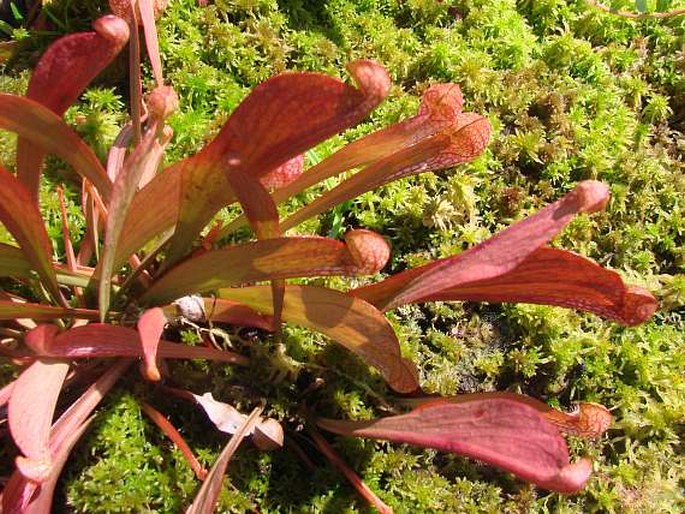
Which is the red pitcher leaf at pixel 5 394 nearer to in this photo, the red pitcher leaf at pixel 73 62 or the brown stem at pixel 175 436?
the brown stem at pixel 175 436

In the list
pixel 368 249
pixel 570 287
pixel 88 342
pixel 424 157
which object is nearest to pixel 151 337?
pixel 88 342

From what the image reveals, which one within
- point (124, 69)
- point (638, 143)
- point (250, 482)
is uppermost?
point (124, 69)

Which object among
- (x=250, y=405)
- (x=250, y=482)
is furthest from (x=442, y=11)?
(x=250, y=482)

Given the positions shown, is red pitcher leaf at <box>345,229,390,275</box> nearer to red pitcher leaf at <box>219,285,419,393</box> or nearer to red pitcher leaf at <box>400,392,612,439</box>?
red pitcher leaf at <box>219,285,419,393</box>

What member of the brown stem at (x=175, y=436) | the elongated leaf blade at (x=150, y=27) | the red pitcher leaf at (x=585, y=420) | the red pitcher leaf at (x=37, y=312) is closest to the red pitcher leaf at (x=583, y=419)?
the red pitcher leaf at (x=585, y=420)

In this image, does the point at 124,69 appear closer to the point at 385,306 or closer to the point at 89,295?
the point at 89,295

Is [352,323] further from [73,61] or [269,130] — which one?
[73,61]
